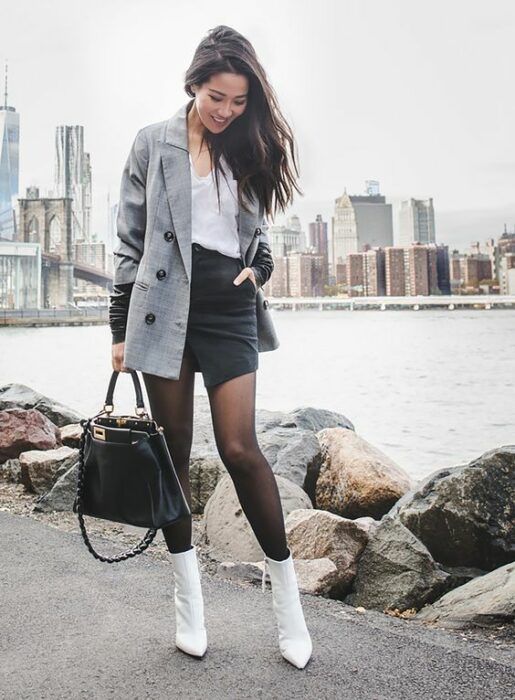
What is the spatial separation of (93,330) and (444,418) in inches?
1006

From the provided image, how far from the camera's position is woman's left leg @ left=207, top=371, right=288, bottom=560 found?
4.09ft

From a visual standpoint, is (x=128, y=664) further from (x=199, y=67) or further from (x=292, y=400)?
(x=292, y=400)

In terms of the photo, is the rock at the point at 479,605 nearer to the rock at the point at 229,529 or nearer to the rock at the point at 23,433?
the rock at the point at 229,529

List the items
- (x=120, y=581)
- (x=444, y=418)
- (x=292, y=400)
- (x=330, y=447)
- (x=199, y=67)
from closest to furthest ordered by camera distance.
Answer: (x=199, y=67) < (x=120, y=581) < (x=330, y=447) < (x=444, y=418) < (x=292, y=400)

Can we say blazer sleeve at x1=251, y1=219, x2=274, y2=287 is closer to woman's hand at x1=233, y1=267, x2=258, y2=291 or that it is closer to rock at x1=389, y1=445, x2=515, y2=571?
woman's hand at x1=233, y1=267, x2=258, y2=291

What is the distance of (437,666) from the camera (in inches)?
51.1

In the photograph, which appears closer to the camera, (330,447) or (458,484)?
(458,484)

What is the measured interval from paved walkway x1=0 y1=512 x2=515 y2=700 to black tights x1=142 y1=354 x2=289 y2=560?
0.70ft

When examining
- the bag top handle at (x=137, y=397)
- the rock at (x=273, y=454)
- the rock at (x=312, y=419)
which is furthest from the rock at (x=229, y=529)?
the rock at (x=312, y=419)

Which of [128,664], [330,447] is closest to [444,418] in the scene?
[330,447]

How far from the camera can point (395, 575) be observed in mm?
1853

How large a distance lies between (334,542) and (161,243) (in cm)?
98

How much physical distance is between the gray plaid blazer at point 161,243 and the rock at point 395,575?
0.89 meters

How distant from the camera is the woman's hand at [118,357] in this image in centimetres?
130
